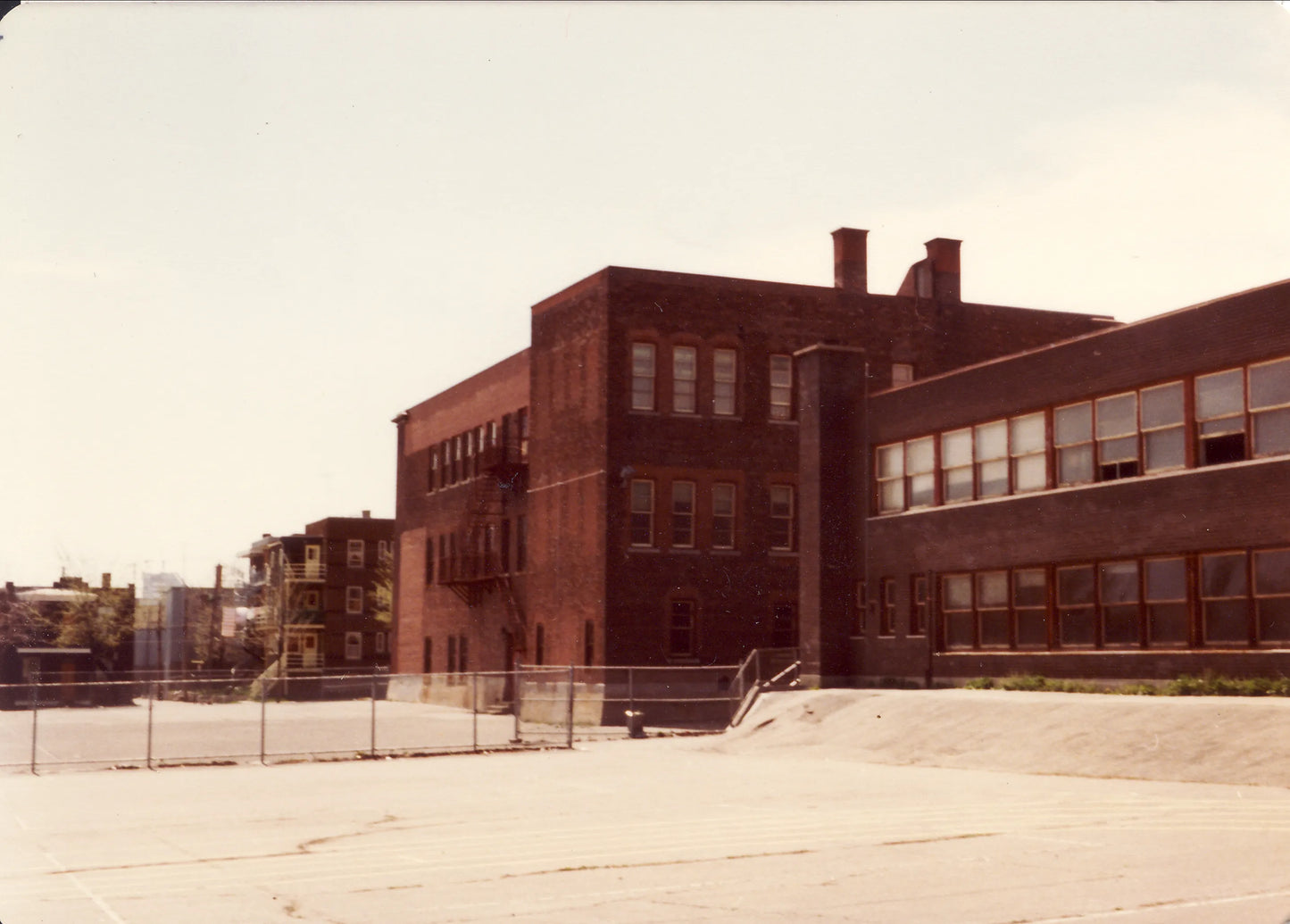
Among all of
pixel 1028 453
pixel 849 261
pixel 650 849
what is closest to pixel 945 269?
pixel 849 261

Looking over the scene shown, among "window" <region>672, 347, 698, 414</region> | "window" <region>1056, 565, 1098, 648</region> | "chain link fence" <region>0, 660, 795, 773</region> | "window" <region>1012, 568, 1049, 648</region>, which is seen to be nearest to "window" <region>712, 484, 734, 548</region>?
"window" <region>672, 347, 698, 414</region>

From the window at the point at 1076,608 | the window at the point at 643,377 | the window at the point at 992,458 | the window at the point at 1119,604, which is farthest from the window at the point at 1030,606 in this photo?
the window at the point at 643,377

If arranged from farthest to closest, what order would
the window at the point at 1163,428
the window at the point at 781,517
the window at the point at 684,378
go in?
the window at the point at 781,517, the window at the point at 684,378, the window at the point at 1163,428

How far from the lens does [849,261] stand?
54.8 metres

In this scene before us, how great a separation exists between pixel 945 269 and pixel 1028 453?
1987cm

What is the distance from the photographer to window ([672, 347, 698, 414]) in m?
50.3

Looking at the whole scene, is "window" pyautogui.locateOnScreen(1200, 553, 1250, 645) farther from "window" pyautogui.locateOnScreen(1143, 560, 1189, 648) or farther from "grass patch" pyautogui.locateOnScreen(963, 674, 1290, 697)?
"grass patch" pyautogui.locateOnScreen(963, 674, 1290, 697)

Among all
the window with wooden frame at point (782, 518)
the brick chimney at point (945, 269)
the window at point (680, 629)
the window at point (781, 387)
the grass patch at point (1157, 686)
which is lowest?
the grass patch at point (1157, 686)

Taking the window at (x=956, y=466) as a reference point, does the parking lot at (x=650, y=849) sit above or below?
below

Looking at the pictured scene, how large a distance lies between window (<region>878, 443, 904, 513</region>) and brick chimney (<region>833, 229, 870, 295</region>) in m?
13.1

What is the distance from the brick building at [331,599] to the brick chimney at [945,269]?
170 feet

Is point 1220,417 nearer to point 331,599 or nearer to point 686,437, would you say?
point 686,437

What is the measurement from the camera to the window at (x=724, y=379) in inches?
1997

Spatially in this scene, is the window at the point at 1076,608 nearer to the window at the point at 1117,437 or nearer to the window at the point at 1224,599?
the window at the point at 1117,437
